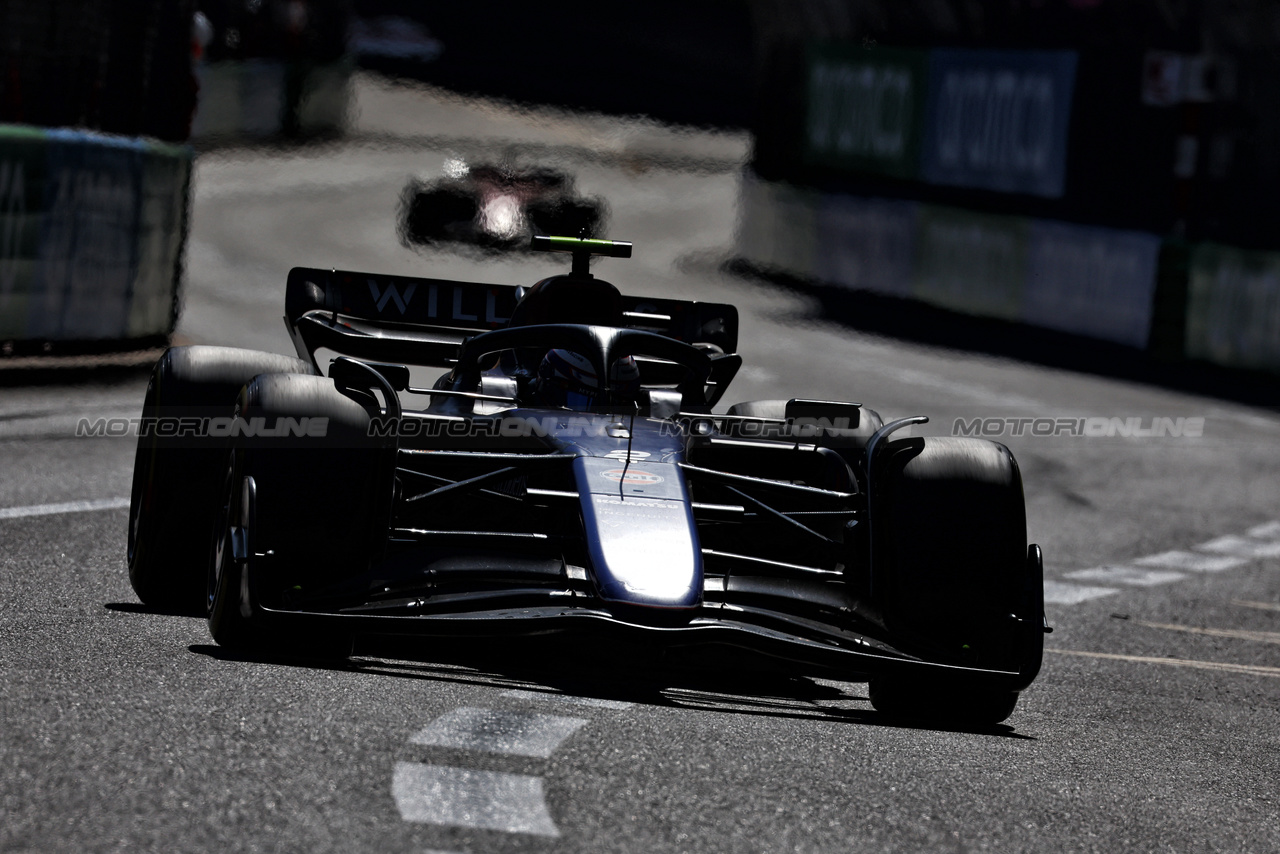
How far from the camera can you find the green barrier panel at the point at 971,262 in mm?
22141

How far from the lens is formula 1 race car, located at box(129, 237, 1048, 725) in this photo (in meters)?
5.49

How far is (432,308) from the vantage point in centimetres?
883

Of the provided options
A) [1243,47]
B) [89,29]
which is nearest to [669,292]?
[1243,47]

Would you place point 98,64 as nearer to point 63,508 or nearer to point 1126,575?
point 63,508

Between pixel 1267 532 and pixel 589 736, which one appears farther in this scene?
pixel 1267 532

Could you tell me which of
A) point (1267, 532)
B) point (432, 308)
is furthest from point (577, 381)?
point (1267, 532)

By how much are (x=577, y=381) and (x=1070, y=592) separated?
3373 millimetres

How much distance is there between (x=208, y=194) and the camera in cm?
2758

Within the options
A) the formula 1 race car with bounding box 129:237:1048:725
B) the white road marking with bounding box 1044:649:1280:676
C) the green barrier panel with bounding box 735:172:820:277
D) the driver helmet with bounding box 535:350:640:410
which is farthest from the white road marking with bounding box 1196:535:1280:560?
the green barrier panel with bounding box 735:172:820:277

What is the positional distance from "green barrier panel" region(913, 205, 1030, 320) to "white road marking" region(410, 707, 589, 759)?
17.7m

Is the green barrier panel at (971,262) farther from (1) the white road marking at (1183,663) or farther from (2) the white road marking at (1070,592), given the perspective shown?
(1) the white road marking at (1183,663)

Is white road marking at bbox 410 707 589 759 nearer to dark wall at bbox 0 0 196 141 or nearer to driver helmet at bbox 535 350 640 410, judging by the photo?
driver helmet at bbox 535 350 640 410

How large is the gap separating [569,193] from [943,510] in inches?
751
